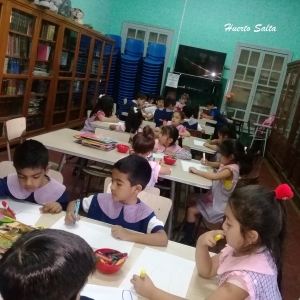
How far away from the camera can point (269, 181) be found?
18.6 feet

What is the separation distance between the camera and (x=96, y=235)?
1.44 m

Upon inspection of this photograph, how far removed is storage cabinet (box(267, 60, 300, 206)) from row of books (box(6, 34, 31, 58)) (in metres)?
3.98

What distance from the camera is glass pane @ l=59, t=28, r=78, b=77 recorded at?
5457mm

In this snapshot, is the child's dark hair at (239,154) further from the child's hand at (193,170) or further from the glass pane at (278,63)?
the glass pane at (278,63)

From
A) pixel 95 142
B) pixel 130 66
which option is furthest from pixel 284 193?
pixel 130 66

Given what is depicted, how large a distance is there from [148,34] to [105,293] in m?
7.57

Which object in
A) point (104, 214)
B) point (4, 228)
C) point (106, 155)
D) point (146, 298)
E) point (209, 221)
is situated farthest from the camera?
point (106, 155)

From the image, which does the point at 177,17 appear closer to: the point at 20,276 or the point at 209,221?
the point at 209,221

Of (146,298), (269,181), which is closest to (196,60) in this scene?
(269,181)

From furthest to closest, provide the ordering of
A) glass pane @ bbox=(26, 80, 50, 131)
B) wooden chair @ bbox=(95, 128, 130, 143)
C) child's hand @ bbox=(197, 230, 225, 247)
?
glass pane @ bbox=(26, 80, 50, 131)
wooden chair @ bbox=(95, 128, 130, 143)
child's hand @ bbox=(197, 230, 225, 247)

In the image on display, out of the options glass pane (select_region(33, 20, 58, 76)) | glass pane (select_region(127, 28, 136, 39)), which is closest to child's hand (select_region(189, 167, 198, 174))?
glass pane (select_region(33, 20, 58, 76))

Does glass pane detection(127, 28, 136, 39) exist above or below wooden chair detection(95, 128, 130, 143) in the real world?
above

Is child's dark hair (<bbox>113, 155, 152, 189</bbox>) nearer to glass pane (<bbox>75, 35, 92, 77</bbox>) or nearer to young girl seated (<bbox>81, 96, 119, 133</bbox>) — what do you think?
young girl seated (<bbox>81, 96, 119, 133</bbox>)

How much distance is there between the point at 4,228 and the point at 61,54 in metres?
4.50
